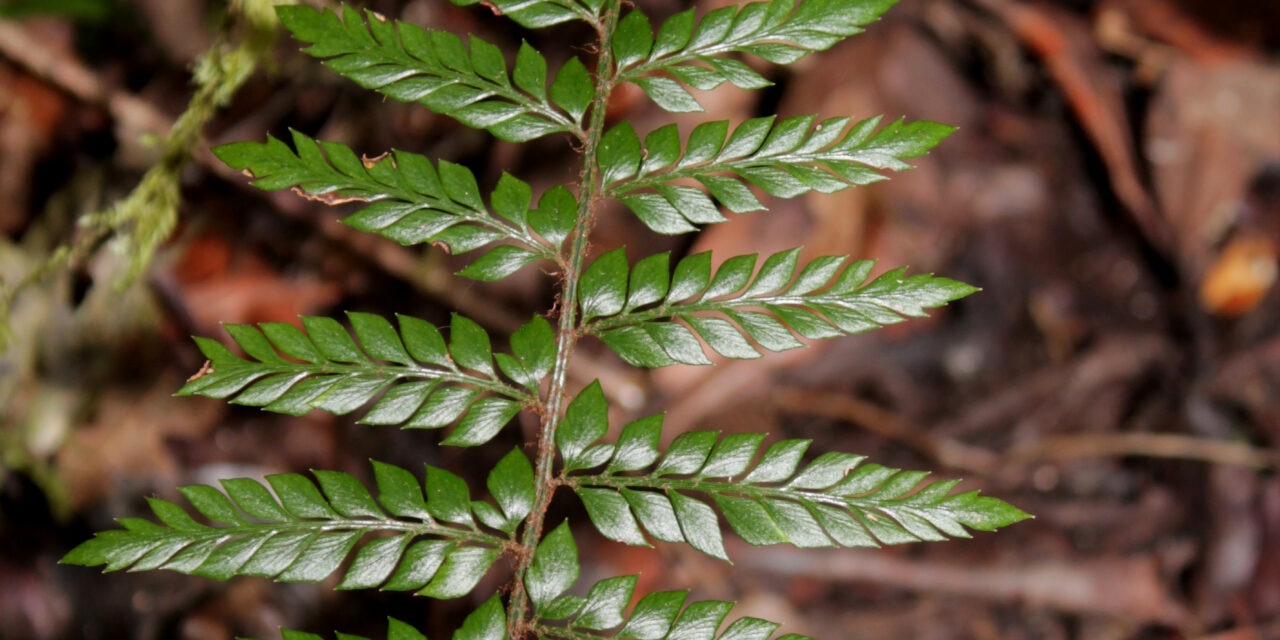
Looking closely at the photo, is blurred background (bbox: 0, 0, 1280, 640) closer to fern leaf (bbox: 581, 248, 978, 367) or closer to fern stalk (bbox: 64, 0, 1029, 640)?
fern stalk (bbox: 64, 0, 1029, 640)

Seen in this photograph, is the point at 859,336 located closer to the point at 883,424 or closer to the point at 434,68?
the point at 883,424

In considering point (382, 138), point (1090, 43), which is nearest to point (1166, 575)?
point (1090, 43)

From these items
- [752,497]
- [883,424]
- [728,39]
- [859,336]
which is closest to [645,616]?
[752,497]

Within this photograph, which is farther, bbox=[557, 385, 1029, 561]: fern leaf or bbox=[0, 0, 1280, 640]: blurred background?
bbox=[0, 0, 1280, 640]: blurred background

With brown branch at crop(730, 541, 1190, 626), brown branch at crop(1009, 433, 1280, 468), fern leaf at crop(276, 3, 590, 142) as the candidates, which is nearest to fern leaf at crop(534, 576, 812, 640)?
fern leaf at crop(276, 3, 590, 142)

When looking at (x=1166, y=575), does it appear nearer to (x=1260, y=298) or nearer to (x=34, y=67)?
(x=1260, y=298)
